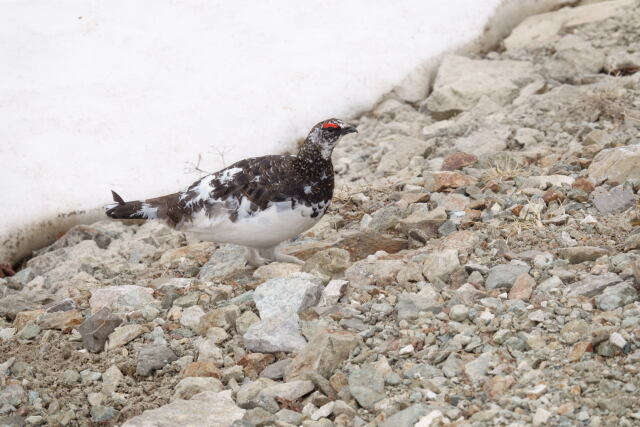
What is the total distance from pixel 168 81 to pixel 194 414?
473 centimetres

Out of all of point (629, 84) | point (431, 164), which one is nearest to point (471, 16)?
point (629, 84)

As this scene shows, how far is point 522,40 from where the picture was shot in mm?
8016

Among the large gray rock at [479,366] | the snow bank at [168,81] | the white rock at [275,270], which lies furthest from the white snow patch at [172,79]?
the large gray rock at [479,366]

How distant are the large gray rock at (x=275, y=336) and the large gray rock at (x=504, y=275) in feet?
3.11

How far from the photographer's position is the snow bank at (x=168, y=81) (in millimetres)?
6379

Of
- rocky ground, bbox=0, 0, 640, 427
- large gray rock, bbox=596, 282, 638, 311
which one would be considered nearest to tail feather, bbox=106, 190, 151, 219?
rocky ground, bbox=0, 0, 640, 427

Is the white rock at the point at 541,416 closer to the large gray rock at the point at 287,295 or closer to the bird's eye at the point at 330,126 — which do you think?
the large gray rock at the point at 287,295

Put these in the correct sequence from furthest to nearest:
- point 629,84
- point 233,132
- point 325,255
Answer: point 233,132, point 629,84, point 325,255

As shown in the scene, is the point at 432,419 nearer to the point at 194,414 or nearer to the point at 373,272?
the point at 194,414

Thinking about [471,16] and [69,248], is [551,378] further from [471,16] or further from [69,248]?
[471,16]

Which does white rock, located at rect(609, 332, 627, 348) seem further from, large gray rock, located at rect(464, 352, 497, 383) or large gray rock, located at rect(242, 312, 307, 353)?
large gray rock, located at rect(242, 312, 307, 353)

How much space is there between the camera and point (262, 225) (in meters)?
4.43

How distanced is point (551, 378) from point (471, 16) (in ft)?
19.9

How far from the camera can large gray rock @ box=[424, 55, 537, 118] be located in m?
6.96
